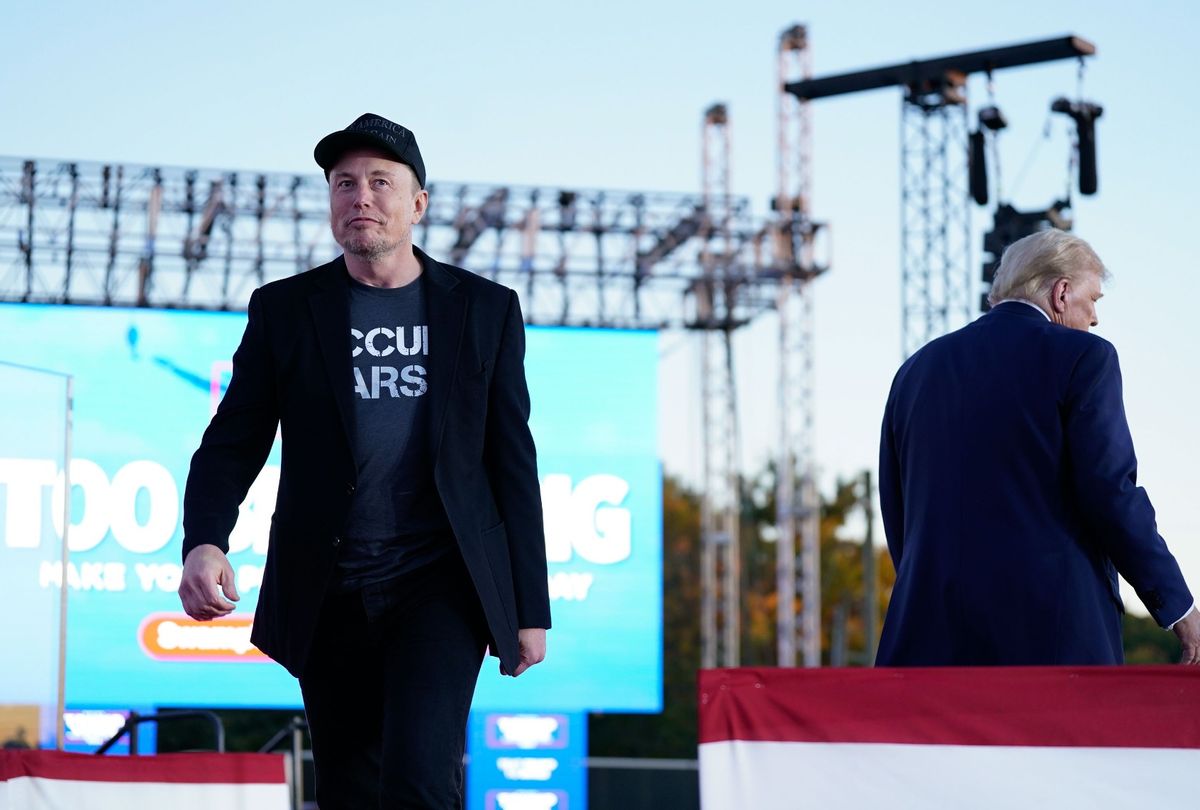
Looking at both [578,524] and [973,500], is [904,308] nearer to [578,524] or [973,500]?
[578,524]

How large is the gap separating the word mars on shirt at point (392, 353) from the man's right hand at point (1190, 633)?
1.46 m

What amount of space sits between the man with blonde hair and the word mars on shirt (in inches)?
42.5

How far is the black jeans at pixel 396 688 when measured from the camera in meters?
2.62

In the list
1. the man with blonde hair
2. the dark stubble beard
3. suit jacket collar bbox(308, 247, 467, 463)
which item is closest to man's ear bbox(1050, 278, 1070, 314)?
the man with blonde hair

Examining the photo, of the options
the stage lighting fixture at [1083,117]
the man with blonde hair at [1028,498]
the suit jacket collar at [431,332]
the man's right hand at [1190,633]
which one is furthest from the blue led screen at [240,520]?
the man's right hand at [1190,633]

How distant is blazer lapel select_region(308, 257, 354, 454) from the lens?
2.79 metres

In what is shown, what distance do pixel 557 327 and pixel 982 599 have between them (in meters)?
10.1

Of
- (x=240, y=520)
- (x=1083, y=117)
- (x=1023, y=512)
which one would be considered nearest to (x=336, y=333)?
(x=1023, y=512)

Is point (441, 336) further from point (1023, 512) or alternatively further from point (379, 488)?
point (1023, 512)

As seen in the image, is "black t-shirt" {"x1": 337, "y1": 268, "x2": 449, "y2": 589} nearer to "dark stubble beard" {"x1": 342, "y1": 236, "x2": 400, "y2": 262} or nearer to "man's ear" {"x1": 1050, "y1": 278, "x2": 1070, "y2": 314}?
"dark stubble beard" {"x1": 342, "y1": 236, "x2": 400, "y2": 262}

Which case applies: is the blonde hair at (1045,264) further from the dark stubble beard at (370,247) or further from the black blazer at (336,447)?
the dark stubble beard at (370,247)

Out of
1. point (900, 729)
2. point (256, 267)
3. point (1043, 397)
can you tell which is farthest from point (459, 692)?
point (256, 267)

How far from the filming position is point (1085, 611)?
3084 mm

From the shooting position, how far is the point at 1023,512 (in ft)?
10.4
